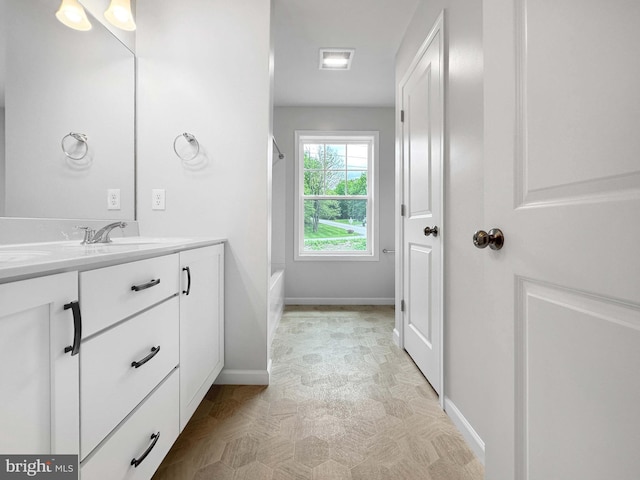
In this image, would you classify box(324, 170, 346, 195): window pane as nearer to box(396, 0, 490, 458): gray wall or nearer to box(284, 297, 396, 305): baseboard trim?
box(284, 297, 396, 305): baseboard trim

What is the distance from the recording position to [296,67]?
3.00 m

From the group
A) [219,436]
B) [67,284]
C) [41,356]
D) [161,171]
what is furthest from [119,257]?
[161,171]

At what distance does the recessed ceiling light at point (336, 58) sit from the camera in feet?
8.91

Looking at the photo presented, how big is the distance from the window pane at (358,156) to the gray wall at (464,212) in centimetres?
238

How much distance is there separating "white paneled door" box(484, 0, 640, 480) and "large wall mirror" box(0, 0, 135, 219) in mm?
1584

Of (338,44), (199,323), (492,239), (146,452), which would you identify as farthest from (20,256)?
(338,44)

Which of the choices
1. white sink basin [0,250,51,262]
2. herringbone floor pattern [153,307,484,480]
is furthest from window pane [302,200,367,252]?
white sink basin [0,250,51,262]

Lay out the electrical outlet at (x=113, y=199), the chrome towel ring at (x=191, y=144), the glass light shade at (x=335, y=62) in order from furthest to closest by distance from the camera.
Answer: the glass light shade at (x=335, y=62)
the chrome towel ring at (x=191, y=144)
the electrical outlet at (x=113, y=199)

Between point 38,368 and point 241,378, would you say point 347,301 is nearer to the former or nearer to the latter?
point 241,378

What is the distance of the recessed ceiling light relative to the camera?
8.91 ft

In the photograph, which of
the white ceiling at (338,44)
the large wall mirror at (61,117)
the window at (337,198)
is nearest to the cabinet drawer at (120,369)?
the large wall mirror at (61,117)

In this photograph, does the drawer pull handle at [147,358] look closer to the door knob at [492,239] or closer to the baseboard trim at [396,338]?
the door knob at [492,239]

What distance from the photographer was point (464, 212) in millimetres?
1433

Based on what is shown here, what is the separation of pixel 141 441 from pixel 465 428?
4.13ft
